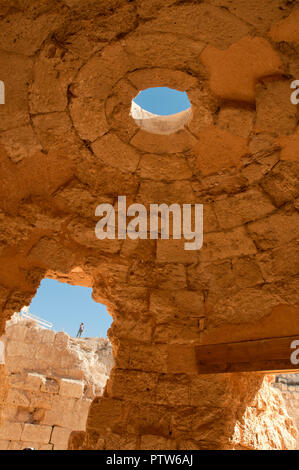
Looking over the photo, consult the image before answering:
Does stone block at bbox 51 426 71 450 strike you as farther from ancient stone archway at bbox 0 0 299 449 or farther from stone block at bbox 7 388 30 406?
ancient stone archway at bbox 0 0 299 449

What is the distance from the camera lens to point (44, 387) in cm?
737

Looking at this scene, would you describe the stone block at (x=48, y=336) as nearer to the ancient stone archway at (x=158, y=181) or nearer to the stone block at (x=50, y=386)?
the stone block at (x=50, y=386)

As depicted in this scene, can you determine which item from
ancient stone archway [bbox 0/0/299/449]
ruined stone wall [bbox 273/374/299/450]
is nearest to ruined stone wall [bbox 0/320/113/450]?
ancient stone archway [bbox 0/0/299/449]

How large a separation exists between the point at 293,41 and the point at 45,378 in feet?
23.4

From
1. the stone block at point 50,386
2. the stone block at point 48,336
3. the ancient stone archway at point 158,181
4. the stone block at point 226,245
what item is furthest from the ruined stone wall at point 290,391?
the stone block at point 226,245

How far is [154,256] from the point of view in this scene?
425cm

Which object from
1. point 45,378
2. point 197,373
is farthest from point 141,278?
point 45,378

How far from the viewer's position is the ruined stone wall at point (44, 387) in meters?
7.05

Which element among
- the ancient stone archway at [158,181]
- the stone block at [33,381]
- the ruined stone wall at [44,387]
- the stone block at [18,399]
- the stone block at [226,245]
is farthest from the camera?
the stone block at [33,381]

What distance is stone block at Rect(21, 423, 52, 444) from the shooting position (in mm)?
7008

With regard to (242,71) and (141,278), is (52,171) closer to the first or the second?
(141,278)

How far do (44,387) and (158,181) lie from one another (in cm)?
527

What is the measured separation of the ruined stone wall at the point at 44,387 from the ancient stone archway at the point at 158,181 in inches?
162
